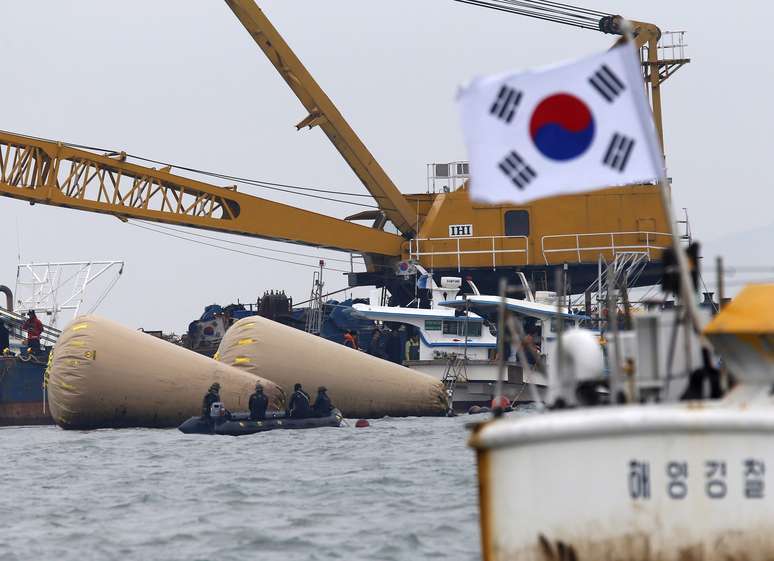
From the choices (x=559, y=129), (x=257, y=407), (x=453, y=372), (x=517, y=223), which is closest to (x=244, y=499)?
(x=559, y=129)

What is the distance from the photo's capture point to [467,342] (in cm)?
5697

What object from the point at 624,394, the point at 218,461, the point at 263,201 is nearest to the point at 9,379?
the point at 263,201

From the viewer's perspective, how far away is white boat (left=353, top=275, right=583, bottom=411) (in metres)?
56.4

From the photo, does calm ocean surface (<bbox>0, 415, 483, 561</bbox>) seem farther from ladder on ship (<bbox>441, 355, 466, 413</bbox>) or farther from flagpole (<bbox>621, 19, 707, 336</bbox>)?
ladder on ship (<bbox>441, 355, 466, 413</bbox>)

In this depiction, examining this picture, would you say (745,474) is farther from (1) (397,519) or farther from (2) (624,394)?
(1) (397,519)

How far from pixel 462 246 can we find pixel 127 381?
22.7 metres

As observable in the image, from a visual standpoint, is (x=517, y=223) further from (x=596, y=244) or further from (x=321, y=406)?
(x=321, y=406)

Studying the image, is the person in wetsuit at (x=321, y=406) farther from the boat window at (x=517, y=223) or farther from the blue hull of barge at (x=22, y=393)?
the boat window at (x=517, y=223)

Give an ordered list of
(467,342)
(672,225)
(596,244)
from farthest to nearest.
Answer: (596,244) → (467,342) → (672,225)

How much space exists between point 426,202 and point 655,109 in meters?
10.7

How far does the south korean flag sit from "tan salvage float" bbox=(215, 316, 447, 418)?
125 ft

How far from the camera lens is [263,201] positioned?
62.9 m

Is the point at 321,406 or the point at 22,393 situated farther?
the point at 22,393

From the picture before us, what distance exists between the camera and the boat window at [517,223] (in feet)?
213
